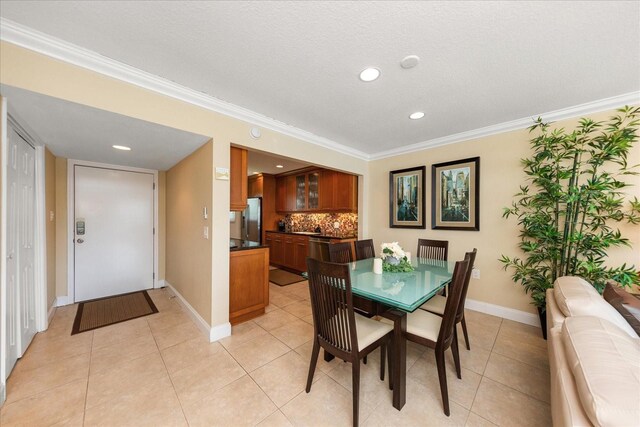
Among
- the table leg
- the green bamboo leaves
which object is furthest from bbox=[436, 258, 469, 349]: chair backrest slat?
the green bamboo leaves

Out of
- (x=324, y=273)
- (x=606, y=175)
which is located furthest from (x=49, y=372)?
(x=606, y=175)

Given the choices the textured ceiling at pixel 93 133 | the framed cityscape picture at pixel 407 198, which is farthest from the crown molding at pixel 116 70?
the framed cityscape picture at pixel 407 198

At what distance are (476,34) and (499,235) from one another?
2486 mm

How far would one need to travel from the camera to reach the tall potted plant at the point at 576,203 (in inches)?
88.3

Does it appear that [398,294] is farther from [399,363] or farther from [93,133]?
[93,133]

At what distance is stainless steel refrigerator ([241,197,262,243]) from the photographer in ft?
19.5

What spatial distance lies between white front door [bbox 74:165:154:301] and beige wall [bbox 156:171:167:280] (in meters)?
0.12

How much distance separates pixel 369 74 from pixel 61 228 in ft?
14.7

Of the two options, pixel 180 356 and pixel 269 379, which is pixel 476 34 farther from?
pixel 180 356

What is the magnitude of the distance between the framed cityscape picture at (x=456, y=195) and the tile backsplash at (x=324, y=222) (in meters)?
1.77

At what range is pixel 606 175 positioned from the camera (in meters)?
2.25

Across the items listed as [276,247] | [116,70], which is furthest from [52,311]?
[276,247]

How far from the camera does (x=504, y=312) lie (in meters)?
2.97

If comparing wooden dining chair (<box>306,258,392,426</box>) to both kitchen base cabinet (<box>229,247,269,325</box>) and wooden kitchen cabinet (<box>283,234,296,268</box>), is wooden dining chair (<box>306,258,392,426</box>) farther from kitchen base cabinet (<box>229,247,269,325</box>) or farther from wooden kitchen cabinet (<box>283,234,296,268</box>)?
wooden kitchen cabinet (<box>283,234,296,268</box>)
